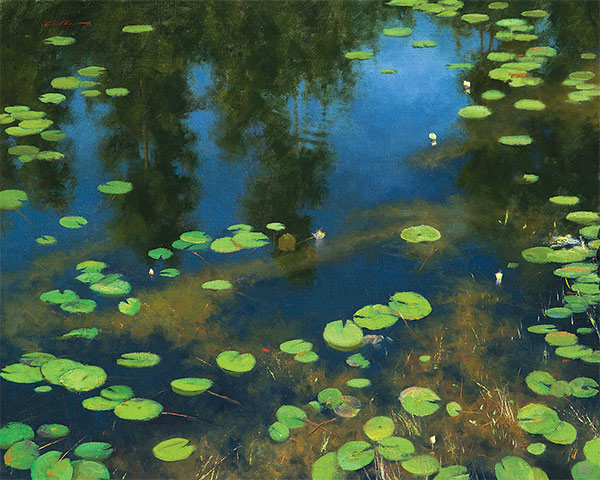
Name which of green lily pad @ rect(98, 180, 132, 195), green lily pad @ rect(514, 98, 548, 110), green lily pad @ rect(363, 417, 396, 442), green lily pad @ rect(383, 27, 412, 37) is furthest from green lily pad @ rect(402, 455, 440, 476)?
green lily pad @ rect(383, 27, 412, 37)

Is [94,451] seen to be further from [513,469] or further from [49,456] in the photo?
[513,469]

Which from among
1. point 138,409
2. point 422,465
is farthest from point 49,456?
point 422,465

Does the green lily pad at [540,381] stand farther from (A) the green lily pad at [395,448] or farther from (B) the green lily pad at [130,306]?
(B) the green lily pad at [130,306]

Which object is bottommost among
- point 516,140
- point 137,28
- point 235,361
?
point 235,361

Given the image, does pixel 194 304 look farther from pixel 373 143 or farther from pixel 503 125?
pixel 503 125

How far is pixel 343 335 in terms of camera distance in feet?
8.33

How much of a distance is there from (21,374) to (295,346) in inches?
36.3

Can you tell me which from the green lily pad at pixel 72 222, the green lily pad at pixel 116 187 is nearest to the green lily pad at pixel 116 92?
the green lily pad at pixel 116 187

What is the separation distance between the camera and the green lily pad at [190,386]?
234cm

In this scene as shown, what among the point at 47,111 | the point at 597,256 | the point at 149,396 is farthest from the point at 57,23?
the point at 597,256

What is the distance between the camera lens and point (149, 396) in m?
2.32

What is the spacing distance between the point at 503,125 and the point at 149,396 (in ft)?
8.36

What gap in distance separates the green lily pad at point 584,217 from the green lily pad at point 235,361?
5.27 ft

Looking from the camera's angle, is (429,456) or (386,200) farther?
(386,200)
